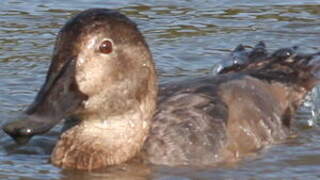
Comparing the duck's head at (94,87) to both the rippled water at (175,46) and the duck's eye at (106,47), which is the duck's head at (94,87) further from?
the rippled water at (175,46)

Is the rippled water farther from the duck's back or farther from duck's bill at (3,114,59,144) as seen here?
duck's bill at (3,114,59,144)

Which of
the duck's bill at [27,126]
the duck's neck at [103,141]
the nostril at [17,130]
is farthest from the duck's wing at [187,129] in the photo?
the nostril at [17,130]

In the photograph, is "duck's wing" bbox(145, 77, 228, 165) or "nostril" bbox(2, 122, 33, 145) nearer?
"nostril" bbox(2, 122, 33, 145)

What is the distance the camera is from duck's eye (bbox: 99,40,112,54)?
8.78m

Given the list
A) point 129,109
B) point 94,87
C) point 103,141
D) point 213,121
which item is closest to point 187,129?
point 213,121

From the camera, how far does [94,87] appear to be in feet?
28.6

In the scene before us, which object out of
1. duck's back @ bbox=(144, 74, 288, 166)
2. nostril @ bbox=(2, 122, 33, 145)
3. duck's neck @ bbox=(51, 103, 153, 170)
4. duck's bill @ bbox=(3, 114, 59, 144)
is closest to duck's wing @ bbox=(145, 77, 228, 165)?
duck's back @ bbox=(144, 74, 288, 166)

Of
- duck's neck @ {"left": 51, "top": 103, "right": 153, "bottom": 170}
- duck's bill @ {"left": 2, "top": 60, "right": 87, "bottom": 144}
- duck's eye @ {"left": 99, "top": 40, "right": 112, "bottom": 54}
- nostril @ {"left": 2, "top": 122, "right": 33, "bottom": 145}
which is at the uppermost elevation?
duck's eye @ {"left": 99, "top": 40, "right": 112, "bottom": 54}

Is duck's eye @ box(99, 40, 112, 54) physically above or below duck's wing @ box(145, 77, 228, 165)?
above

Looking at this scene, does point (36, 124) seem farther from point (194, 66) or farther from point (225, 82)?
point (194, 66)

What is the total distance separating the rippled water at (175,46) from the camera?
9.05m

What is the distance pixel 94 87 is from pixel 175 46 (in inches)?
141

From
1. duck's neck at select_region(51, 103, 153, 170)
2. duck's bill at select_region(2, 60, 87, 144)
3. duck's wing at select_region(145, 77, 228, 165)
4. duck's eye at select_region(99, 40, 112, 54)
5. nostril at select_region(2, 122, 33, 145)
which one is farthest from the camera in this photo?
duck's wing at select_region(145, 77, 228, 165)

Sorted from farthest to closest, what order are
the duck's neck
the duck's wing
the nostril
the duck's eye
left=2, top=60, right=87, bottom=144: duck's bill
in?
the duck's wing
the duck's neck
the duck's eye
left=2, top=60, right=87, bottom=144: duck's bill
the nostril
